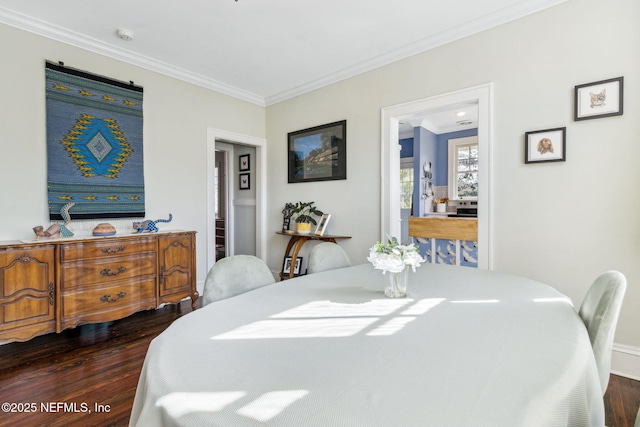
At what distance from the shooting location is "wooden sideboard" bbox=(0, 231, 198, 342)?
2391 millimetres

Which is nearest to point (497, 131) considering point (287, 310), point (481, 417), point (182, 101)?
point (287, 310)

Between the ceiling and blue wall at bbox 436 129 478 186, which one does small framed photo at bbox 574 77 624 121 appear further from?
blue wall at bbox 436 129 478 186

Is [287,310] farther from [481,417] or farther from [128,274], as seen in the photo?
[128,274]

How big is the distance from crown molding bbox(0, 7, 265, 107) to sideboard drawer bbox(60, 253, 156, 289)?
2.08 meters

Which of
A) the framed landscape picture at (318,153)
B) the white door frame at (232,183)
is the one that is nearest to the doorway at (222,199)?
the white door frame at (232,183)

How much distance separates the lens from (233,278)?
5.52 feet

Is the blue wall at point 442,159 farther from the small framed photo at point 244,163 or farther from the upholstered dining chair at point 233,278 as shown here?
the upholstered dining chair at point 233,278

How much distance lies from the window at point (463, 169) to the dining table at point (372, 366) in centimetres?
569

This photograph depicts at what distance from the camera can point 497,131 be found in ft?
9.00

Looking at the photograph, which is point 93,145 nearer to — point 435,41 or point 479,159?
point 435,41

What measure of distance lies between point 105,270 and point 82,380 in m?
1.03

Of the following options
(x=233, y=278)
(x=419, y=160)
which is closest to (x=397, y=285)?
(x=233, y=278)

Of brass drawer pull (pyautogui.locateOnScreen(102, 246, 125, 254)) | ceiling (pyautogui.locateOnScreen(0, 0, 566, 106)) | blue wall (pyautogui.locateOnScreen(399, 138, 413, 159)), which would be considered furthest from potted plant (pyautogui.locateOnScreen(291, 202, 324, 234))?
blue wall (pyautogui.locateOnScreen(399, 138, 413, 159))

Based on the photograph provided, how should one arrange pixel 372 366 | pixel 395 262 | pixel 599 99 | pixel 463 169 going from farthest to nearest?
pixel 463 169, pixel 599 99, pixel 395 262, pixel 372 366
